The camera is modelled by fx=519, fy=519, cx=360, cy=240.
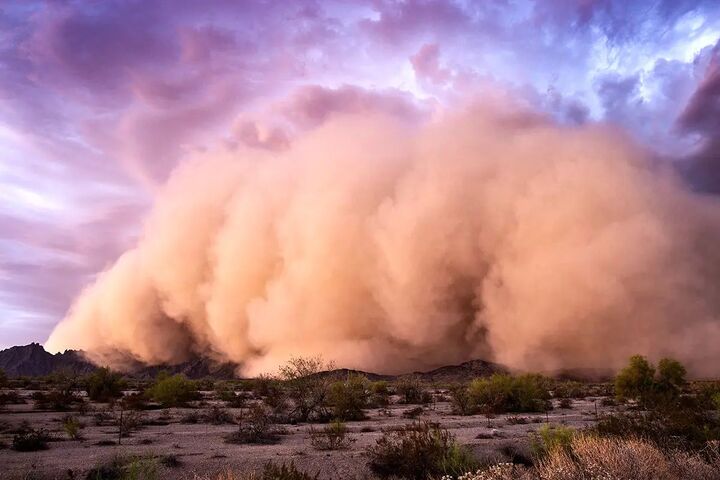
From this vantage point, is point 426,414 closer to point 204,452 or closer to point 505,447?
point 505,447

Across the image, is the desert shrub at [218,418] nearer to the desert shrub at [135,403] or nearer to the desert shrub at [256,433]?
the desert shrub at [256,433]

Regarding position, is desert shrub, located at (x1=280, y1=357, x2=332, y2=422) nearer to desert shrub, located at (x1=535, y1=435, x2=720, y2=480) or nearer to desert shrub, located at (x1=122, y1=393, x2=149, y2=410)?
desert shrub, located at (x1=122, y1=393, x2=149, y2=410)

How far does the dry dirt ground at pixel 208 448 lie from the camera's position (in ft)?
48.8

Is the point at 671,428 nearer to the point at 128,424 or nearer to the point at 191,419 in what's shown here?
the point at 128,424

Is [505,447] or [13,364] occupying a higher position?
[13,364]

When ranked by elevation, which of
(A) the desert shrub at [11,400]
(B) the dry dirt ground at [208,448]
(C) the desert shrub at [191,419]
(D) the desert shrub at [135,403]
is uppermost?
(A) the desert shrub at [11,400]

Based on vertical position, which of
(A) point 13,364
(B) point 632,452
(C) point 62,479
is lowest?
(C) point 62,479

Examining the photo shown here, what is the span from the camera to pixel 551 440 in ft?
48.9

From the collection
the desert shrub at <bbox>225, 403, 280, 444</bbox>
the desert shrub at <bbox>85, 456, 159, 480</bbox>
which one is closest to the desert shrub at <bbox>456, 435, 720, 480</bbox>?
the desert shrub at <bbox>85, 456, 159, 480</bbox>

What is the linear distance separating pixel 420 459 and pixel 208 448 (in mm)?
8975

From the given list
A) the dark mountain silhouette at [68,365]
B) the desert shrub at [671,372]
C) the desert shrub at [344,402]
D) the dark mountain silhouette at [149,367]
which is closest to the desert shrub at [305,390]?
the desert shrub at [344,402]

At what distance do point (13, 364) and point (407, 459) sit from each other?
192 metres

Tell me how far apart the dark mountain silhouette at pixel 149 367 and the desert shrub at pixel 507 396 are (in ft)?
162

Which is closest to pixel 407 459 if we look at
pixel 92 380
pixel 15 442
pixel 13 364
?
pixel 15 442
